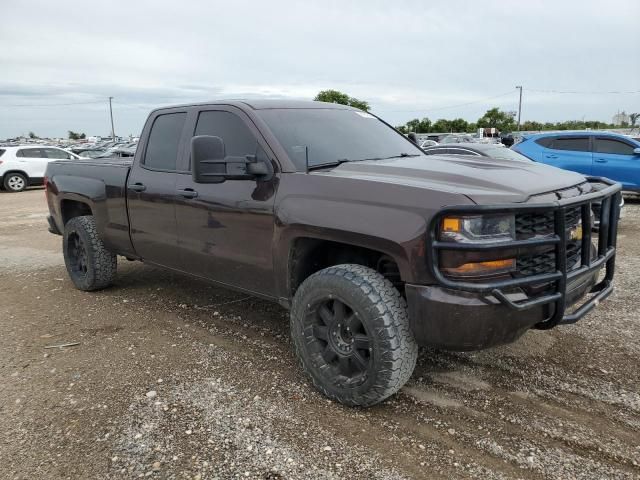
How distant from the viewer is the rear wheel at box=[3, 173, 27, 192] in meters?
18.0

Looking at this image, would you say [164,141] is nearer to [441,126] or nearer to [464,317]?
[464,317]

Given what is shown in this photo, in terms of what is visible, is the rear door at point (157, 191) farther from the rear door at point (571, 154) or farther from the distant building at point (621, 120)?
the distant building at point (621, 120)

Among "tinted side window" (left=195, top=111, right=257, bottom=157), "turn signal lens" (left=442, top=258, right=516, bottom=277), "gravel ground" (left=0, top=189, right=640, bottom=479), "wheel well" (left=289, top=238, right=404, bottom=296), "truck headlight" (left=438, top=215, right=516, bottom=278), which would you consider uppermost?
"tinted side window" (left=195, top=111, right=257, bottom=157)

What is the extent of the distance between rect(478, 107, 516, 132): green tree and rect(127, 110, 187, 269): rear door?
61.5m

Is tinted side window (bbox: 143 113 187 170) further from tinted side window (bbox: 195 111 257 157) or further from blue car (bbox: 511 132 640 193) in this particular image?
blue car (bbox: 511 132 640 193)

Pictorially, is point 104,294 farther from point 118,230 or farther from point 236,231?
point 236,231

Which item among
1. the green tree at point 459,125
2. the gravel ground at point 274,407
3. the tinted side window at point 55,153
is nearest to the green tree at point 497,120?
the green tree at point 459,125

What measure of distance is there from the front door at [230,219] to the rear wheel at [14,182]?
54.9 feet

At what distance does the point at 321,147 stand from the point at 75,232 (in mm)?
3285

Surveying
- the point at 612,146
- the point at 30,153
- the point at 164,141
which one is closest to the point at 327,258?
the point at 164,141

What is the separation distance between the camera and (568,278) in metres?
2.86

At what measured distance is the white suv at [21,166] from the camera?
1791cm

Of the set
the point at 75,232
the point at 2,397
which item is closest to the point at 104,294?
the point at 75,232

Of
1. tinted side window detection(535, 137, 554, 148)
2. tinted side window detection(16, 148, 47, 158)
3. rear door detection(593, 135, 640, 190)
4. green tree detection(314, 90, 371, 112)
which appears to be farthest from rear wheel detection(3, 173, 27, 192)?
green tree detection(314, 90, 371, 112)
